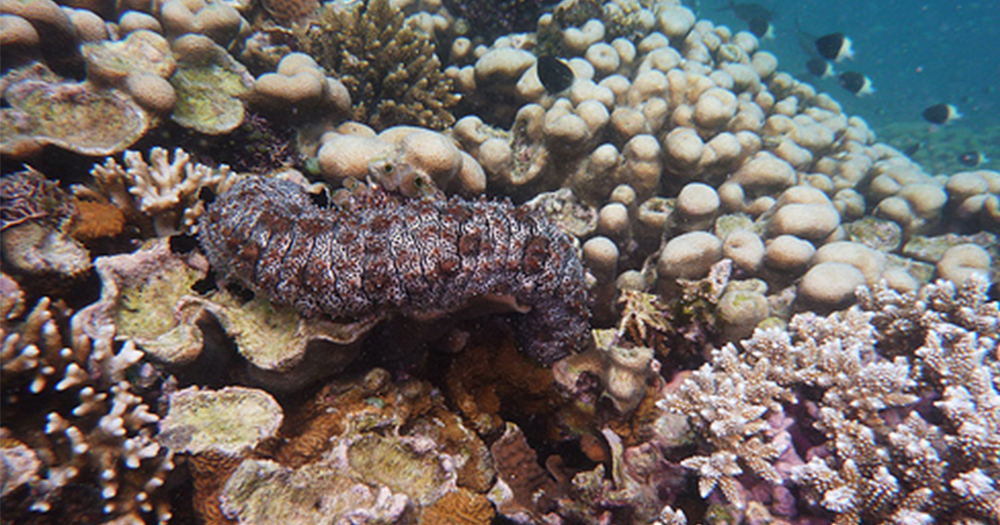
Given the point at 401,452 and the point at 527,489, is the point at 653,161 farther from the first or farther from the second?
the point at 401,452

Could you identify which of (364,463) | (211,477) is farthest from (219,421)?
(364,463)

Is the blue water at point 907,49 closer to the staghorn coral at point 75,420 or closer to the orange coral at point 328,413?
the orange coral at point 328,413

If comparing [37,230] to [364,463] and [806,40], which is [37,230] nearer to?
[364,463]

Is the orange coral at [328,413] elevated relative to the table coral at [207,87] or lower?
lower

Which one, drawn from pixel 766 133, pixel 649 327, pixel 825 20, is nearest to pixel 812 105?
pixel 766 133

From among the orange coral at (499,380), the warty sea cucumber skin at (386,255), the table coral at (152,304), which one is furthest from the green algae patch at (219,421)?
the orange coral at (499,380)

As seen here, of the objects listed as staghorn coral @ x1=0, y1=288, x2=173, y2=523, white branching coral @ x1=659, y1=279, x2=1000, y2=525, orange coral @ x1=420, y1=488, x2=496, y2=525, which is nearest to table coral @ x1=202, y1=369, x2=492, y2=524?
orange coral @ x1=420, y1=488, x2=496, y2=525
